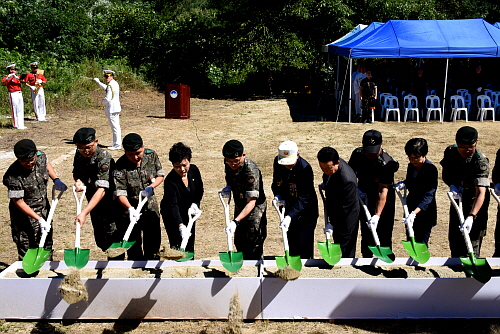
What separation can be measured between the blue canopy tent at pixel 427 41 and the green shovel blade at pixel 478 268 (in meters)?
10.9

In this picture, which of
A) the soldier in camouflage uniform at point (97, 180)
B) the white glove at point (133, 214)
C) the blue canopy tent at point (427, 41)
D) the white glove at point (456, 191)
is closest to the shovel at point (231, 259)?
the white glove at point (133, 214)

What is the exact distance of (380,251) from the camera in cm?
581

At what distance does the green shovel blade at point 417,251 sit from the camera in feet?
18.6

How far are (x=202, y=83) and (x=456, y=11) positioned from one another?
15184mm

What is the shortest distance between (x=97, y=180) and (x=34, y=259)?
1056mm

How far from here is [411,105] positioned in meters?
16.9

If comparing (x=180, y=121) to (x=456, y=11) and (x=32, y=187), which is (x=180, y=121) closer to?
(x=32, y=187)

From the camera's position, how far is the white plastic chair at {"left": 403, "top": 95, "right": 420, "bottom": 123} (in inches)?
658

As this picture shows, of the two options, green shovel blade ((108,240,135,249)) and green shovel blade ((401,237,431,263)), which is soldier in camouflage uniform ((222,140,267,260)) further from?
green shovel blade ((401,237,431,263))

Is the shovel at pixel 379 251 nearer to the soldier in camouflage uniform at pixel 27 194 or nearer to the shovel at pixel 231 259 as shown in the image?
the shovel at pixel 231 259

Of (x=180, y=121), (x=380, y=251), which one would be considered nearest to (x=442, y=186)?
(x=380, y=251)

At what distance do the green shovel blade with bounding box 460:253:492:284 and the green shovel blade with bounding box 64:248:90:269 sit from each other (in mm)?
3813

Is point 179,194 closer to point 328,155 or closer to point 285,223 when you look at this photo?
point 285,223

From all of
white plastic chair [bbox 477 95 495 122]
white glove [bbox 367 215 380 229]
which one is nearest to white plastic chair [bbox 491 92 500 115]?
white plastic chair [bbox 477 95 495 122]
